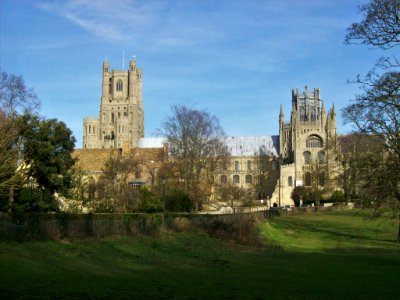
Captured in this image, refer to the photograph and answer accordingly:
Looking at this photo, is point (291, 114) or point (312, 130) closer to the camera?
point (312, 130)

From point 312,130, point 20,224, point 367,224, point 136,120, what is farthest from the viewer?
point 136,120

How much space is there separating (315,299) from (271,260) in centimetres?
947

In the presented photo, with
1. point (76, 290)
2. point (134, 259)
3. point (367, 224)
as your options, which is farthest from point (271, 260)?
point (367, 224)

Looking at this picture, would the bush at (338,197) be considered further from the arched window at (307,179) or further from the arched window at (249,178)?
the arched window at (249,178)

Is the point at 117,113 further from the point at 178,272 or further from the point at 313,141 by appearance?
the point at 178,272

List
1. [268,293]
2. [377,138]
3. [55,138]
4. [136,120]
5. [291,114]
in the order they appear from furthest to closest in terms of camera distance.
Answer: [136,120], [291,114], [55,138], [377,138], [268,293]

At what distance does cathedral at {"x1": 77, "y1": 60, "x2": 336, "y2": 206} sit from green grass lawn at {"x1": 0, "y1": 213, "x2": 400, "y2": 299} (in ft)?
131

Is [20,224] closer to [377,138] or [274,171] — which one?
[377,138]

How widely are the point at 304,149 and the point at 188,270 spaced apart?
89496 mm

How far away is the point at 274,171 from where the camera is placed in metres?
107

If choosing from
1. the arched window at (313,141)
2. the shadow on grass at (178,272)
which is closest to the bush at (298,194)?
the arched window at (313,141)

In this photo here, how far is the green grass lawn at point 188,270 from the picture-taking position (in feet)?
40.6

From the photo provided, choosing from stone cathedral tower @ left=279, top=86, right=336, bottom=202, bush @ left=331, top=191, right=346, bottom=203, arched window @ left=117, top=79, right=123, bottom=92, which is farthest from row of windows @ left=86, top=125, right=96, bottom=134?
bush @ left=331, top=191, right=346, bottom=203

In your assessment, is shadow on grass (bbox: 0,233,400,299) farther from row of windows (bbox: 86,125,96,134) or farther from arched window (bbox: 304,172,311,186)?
row of windows (bbox: 86,125,96,134)
